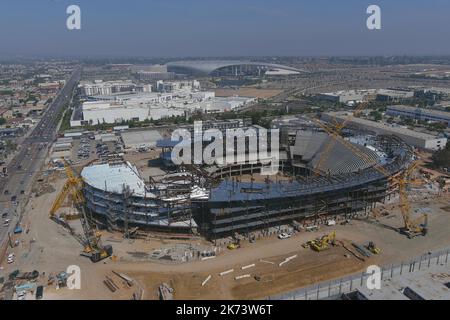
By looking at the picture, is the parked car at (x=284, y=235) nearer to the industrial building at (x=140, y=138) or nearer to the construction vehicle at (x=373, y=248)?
the construction vehicle at (x=373, y=248)

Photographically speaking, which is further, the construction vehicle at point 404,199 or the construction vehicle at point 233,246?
the construction vehicle at point 404,199

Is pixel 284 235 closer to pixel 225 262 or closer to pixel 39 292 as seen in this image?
pixel 225 262

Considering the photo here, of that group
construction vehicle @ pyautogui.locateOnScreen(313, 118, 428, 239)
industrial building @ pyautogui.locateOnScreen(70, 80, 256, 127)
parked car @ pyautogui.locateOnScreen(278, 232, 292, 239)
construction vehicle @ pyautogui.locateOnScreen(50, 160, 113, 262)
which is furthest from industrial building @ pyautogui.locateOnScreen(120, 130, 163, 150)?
parked car @ pyautogui.locateOnScreen(278, 232, 292, 239)

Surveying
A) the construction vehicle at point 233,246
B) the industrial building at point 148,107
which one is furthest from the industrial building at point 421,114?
the construction vehicle at point 233,246

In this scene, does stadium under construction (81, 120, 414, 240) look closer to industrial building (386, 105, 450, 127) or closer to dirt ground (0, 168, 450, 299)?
dirt ground (0, 168, 450, 299)
